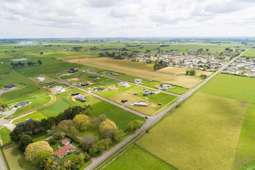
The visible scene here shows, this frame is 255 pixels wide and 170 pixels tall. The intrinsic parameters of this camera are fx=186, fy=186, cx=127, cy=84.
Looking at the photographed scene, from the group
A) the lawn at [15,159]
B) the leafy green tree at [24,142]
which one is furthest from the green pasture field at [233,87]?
the lawn at [15,159]

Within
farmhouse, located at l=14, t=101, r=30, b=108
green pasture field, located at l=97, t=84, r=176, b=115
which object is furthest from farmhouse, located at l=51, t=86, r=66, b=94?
green pasture field, located at l=97, t=84, r=176, b=115

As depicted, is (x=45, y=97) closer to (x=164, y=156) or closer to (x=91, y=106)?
(x=91, y=106)

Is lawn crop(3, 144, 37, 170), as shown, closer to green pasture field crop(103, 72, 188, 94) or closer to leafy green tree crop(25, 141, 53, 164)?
leafy green tree crop(25, 141, 53, 164)

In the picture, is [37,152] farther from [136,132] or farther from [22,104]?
[22,104]

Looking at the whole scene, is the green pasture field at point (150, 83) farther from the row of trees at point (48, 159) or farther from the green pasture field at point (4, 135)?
the green pasture field at point (4, 135)

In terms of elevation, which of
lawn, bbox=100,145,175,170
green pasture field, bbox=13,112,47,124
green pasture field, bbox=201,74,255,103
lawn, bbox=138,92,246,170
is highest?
green pasture field, bbox=201,74,255,103

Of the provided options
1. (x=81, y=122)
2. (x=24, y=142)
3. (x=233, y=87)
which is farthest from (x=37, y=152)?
(x=233, y=87)
